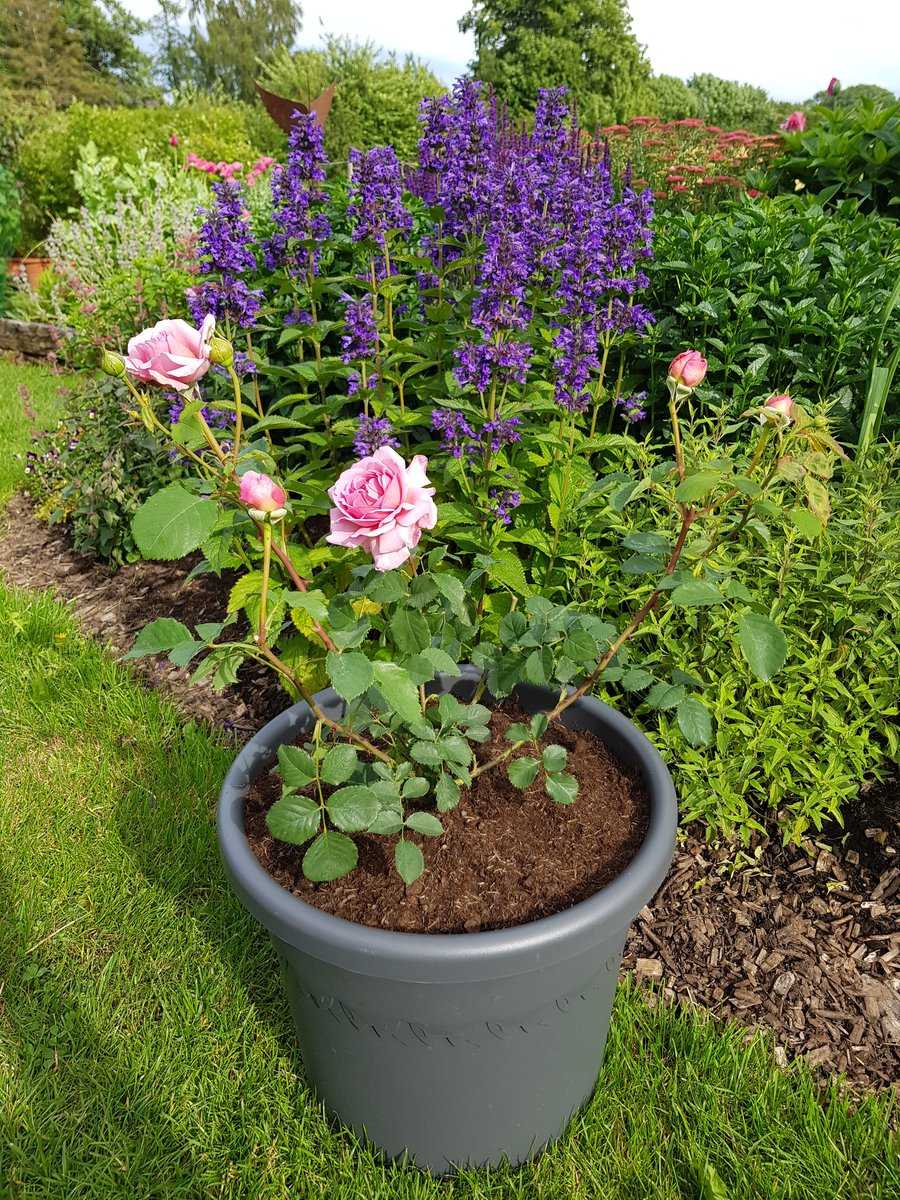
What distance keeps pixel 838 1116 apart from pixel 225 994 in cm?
128

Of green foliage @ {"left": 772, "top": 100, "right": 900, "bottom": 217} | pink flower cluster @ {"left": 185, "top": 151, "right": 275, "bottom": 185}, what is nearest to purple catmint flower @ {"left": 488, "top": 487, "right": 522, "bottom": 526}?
green foliage @ {"left": 772, "top": 100, "right": 900, "bottom": 217}

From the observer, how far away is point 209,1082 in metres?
1.62

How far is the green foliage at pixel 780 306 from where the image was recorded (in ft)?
8.12

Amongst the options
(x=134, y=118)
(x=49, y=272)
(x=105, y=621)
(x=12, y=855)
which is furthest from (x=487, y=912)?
(x=134, y=118)

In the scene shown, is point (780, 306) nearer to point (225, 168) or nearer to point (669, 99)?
point (225, 168)

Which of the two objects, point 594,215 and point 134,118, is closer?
point 594,215

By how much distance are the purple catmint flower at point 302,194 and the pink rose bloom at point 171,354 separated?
140cm

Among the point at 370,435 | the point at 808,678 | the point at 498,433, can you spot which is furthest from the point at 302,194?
the point at 808,678

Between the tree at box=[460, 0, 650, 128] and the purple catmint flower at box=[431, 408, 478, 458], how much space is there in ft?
80.0

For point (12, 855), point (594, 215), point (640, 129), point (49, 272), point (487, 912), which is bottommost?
point (12, 855)

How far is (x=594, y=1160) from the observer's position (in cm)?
150

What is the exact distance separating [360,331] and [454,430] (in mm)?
387

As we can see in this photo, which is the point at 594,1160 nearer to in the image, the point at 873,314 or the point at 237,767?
the point at 237,767

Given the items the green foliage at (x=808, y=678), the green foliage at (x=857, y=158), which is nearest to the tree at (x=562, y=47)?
the green foliage at (x=857, y=158)
